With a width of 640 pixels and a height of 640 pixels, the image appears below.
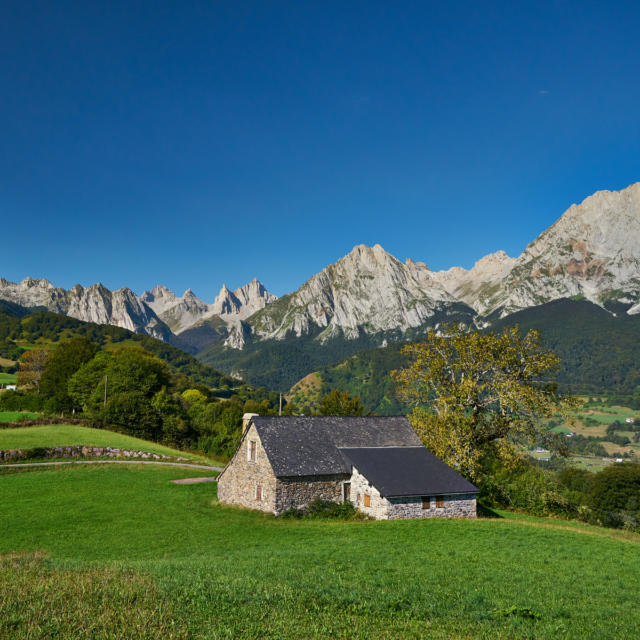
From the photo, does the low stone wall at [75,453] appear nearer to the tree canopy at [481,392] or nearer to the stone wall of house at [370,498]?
the stone wall of house at [370,498]

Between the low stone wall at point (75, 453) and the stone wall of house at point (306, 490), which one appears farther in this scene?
the low stone wall at point (75, 453)

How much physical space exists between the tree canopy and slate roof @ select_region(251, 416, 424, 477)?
3.62 m

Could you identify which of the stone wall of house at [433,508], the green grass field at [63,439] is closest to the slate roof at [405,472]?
the stone wall of house at [433,508]

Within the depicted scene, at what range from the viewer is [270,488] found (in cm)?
4072

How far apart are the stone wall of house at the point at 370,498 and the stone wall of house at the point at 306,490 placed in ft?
3.36

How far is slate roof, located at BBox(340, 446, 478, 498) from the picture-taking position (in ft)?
130

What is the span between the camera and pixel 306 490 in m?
41.2

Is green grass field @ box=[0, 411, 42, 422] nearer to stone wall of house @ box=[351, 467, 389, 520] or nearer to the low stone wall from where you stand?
the low stone wall

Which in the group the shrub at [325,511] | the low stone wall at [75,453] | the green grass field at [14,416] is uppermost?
the green grass field at [14,416]

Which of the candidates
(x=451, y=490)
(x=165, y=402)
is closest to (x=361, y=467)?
(x=451, y=490)

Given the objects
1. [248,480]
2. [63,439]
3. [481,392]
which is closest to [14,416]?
[63,439]

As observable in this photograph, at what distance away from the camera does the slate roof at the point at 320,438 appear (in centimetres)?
4200

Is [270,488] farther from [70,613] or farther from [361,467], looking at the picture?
[70,613]

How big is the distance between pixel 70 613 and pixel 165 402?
99774 mm
